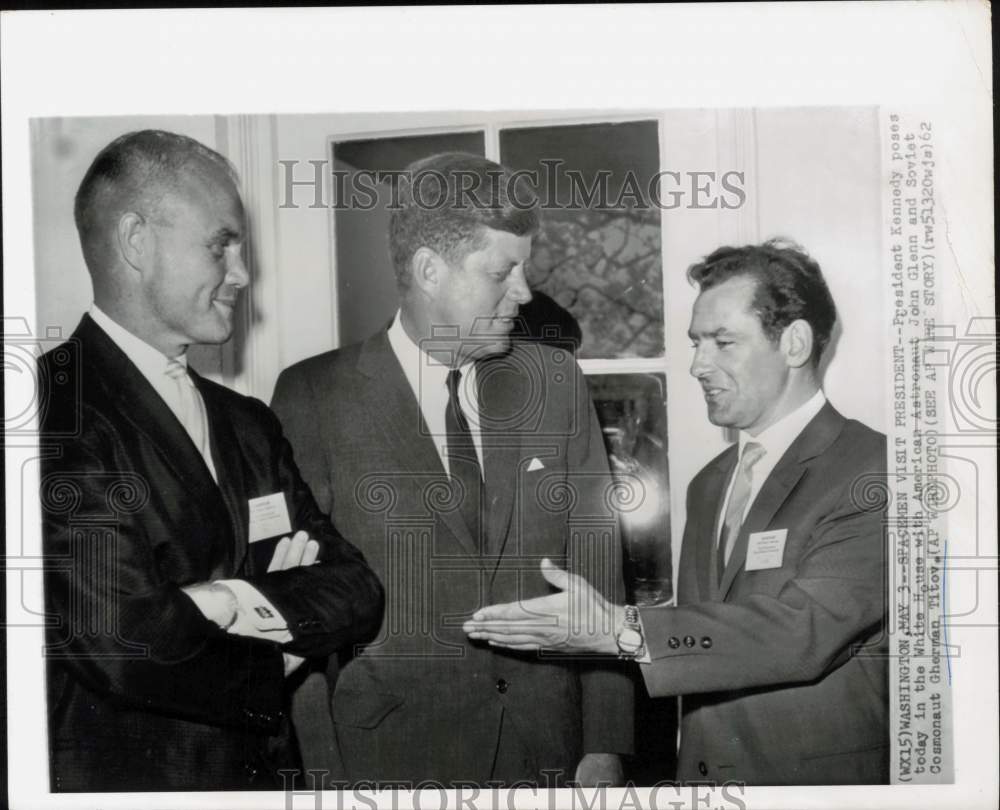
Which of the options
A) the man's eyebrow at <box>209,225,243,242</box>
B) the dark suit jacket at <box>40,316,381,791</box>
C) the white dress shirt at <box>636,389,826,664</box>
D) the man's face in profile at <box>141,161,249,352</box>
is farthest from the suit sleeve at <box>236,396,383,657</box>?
the white dress shirt at <box>636,389,826,664</box>

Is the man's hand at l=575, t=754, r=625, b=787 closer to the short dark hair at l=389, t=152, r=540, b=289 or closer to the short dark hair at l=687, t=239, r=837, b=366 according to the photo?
the short dark hair at l=687, t=239, r=837, b=366

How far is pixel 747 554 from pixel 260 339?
1170 mm

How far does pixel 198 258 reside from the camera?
7.27ft

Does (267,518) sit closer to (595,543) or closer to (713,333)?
(595,543)

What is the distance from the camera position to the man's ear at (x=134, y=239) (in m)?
2.21

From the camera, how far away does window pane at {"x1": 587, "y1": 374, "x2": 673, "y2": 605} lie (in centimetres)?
225

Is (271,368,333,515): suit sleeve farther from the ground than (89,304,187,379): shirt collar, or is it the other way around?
(89,304,187,379): shirt collar

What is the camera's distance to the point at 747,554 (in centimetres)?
223

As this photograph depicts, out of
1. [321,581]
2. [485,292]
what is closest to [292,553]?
[321,581]

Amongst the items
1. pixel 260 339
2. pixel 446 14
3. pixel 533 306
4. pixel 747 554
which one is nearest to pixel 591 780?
pixel 747 554

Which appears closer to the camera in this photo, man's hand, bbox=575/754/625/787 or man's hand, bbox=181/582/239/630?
man's hand, bbox=181/582/239/630

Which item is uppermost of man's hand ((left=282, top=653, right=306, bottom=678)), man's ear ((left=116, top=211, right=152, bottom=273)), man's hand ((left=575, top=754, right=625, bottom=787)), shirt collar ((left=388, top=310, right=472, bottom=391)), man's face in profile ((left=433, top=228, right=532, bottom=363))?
man's ear ((left=116, top=211, right=152, bottom=273))

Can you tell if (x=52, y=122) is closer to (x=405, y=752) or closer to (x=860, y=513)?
(x=405, y=752)

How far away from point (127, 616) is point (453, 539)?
0.72 m
